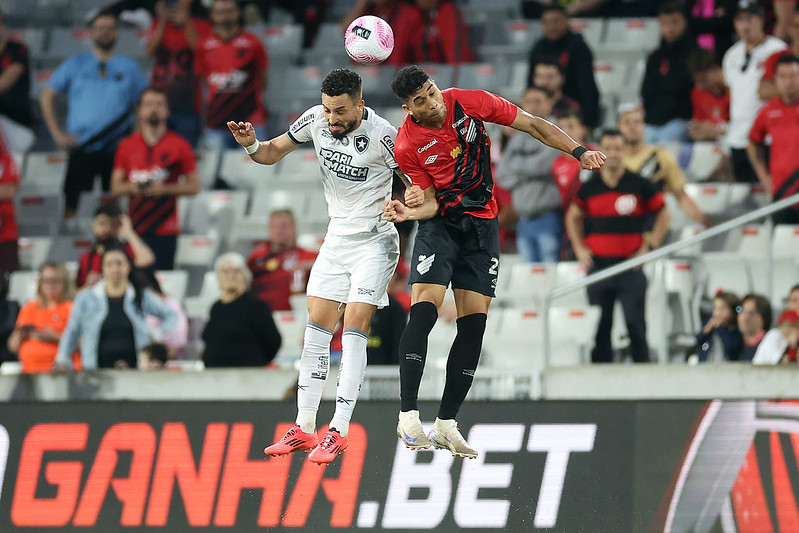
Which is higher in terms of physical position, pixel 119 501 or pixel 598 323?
pixel 598 323

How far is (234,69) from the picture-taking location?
15.2 meters

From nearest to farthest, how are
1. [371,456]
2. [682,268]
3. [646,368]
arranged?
[371,456] → [646,368] → [682,268]

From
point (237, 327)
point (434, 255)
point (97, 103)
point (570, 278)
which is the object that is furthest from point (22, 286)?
point (434, 255)

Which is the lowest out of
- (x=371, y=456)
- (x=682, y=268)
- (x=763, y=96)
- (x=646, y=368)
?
(x=371, y=456)

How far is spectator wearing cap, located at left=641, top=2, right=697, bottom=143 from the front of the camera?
1416 cm

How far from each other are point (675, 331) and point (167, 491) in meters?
4.46

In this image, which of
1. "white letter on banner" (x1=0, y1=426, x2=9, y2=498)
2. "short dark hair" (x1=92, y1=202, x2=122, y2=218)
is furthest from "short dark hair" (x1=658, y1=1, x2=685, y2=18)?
"white letter on banner" (x1=0, y1=426, x2=9, y2=498)

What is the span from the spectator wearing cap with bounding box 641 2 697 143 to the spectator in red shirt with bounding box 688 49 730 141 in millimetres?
77

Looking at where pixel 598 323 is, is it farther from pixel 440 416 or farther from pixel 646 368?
pixel 440 416

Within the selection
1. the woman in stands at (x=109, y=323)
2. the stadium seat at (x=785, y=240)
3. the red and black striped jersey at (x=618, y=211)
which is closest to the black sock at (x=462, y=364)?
the red and black striped jersey at (x=618, y=211)

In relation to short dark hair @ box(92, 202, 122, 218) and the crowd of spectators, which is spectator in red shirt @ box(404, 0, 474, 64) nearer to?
the crowd of spectators

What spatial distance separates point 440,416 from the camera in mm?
9039

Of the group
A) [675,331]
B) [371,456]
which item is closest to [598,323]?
[675,331]

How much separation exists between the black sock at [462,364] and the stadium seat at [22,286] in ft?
21.4
